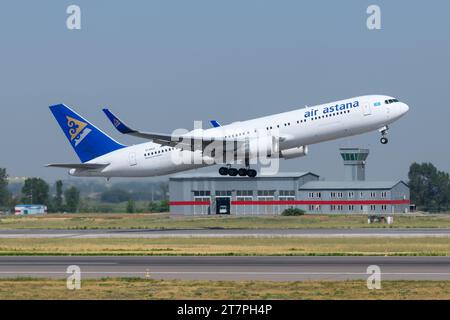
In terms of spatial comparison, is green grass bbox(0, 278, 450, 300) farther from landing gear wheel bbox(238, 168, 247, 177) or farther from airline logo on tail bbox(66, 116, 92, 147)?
airline logo on tail bbox(66, 116, 92, 147)

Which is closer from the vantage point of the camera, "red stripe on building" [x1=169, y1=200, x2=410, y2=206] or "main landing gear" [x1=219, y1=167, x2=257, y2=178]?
"main landing gear" [x1=219, y1=167, x2=257, y2=178]

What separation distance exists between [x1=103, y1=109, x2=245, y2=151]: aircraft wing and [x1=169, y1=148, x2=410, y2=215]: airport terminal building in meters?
61.9

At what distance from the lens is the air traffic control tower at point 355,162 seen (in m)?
Answer: 152

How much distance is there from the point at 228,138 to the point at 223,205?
6264 cm

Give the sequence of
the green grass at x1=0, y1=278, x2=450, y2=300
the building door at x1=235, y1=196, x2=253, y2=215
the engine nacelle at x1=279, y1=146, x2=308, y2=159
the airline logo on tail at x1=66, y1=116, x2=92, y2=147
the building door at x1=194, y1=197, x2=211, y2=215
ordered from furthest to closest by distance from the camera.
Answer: the building door at x1=194, y1=197, x2=211, y2=215 → the building door at x1=235, y1=196, x2=253, y2=215 → the airline logo on tail at x1=66, y1=116, x2=92, y2=147 → the engine nacelle at x1=279, y1=146, x2=308, y2=159 → the green grass at x1=0, y1=278, x2=450, y2=300

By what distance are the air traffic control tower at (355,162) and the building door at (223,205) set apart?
27.7 meters

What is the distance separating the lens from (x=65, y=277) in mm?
35469

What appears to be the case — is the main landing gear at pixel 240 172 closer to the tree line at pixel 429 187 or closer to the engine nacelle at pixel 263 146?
the engine nacelle at pixel 263 146

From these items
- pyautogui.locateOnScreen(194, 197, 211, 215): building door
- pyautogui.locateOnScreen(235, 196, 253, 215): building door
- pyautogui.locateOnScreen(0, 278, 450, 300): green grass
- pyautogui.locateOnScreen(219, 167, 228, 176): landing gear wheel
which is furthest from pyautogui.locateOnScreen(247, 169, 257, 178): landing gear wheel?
pyautogui.locateOnScreen(194, 197, 211, 215): building door

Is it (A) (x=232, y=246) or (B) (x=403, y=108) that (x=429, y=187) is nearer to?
(B) (x=403, y=108)

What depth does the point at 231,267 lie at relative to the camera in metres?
38.9

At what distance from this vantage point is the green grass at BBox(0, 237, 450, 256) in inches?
1881

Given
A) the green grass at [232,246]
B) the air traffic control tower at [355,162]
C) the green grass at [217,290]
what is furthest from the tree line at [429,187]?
the green grass at [217,290]
